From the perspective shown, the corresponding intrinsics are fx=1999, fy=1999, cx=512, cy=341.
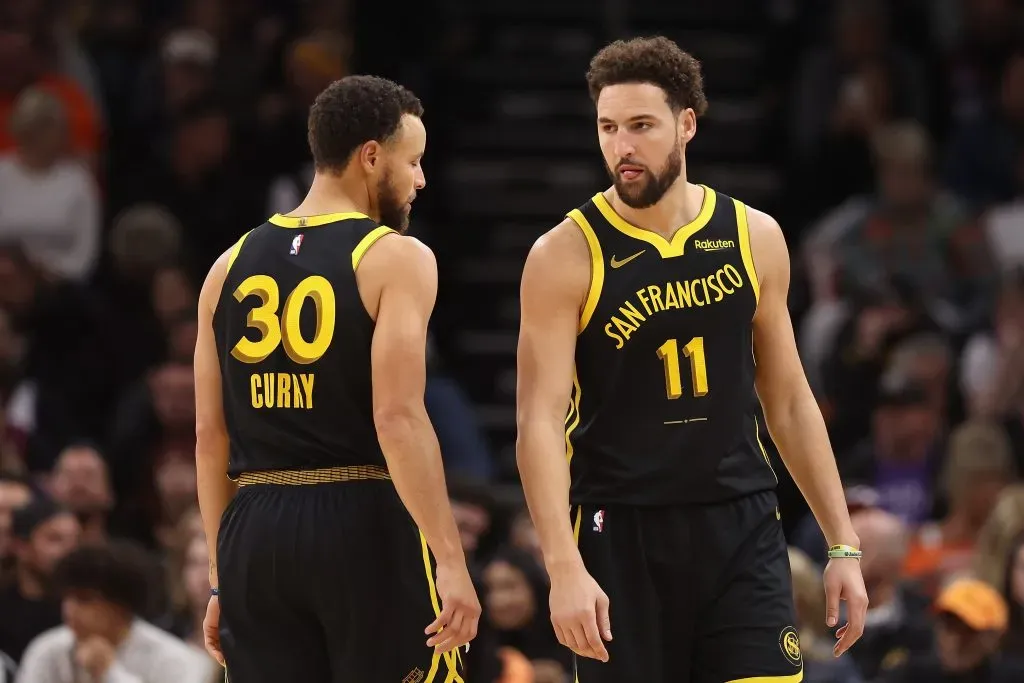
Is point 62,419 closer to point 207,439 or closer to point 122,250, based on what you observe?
point 122,250

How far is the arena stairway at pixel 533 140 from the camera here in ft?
43.0

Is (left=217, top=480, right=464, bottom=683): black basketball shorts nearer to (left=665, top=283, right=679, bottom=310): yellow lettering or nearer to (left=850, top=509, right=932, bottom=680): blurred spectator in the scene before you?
(left=665, top=283, right=679, bottom=310): yellow lettering

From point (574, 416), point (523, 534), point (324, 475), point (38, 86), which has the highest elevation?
point (38, 86)

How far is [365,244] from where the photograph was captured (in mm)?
5422

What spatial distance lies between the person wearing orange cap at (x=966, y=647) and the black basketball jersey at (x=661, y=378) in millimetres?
3112

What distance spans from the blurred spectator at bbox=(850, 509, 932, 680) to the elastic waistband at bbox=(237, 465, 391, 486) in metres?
3.99

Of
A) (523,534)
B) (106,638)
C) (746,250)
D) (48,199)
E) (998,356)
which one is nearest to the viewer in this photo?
(746,250)

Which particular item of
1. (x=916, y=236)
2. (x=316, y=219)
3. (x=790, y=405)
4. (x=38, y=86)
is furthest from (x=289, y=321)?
(x=916, y=236)

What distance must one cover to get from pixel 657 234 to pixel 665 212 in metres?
0.07

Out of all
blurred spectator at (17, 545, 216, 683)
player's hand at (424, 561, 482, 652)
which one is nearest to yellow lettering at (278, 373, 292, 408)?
player's hand at (424, 561, 482, 652)

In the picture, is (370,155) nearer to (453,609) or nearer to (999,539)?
(453,609)

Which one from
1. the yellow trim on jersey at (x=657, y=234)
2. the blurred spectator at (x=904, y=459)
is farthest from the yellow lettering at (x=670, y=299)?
the blurred spectator at (x=904, y=459)

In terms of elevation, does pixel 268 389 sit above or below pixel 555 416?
above

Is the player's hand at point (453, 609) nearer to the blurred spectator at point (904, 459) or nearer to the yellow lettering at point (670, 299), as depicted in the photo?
the yellow lettering at point (670, 299)
